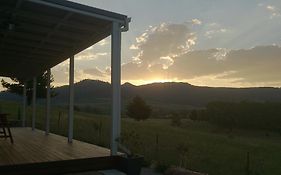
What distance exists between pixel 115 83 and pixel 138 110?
50548mm

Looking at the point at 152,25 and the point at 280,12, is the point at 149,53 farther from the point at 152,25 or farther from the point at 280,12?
the point at 280,12

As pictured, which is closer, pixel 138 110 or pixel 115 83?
pixel 115 83

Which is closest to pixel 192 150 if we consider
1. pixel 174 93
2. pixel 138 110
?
pixel 138 110

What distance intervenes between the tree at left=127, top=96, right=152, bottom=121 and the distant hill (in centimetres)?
5372

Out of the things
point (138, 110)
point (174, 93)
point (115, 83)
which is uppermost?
point (174, 93)

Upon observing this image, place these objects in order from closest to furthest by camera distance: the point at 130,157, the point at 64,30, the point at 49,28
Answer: the point at 130,157 → the point at 49,28 → the point at 64,30

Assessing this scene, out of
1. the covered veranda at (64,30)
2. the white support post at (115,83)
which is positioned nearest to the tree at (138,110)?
the covered veranda at (64,30)

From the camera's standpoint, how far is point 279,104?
57406 mm

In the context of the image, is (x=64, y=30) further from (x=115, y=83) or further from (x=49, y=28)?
(x=115, y=83)

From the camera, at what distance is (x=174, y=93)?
133 m

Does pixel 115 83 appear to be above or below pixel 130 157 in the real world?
above

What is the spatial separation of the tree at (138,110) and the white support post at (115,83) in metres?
49.3

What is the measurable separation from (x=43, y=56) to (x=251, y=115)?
48801 millimetres

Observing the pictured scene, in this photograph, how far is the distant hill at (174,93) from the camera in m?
116
